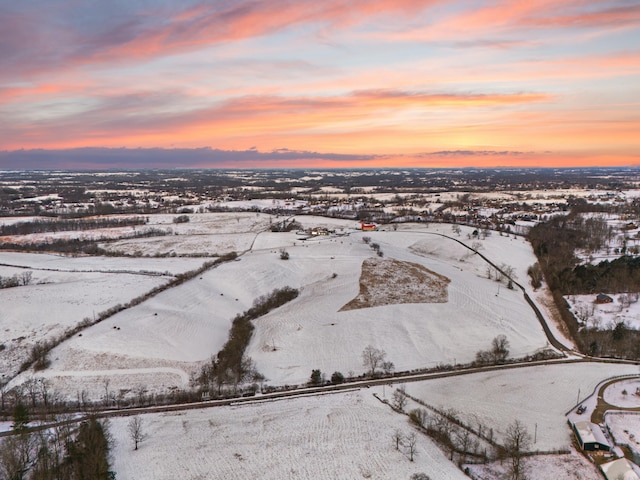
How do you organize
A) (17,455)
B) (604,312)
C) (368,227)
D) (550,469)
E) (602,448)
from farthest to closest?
(368,227), (604,312), (602,448), (550,469), (17,455)

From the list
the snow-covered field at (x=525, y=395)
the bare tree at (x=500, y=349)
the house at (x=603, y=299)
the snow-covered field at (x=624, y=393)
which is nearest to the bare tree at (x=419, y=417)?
the snow-covered field at (x=525, y=395)

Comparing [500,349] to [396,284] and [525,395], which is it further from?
[396,284]

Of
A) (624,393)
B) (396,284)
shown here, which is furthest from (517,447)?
(396,284)

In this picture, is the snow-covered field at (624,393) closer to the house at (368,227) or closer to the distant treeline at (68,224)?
the house at (368,227)

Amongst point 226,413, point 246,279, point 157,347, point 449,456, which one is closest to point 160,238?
point 246,279

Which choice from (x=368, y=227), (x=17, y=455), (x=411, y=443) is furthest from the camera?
(x=368, y=227)

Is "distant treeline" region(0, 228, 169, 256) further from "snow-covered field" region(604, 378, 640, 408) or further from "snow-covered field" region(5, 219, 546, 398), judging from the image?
"snow-covered field" region(604, 378, 640, 408)

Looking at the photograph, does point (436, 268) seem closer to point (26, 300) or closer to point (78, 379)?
point (78, 379)
